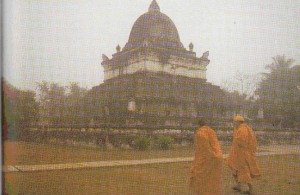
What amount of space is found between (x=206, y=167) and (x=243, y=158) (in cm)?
138

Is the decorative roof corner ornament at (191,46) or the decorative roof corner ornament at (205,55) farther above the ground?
the decorative roof corner ornament at (191,46)

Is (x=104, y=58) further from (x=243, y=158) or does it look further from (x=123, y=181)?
(x=243, y=158)

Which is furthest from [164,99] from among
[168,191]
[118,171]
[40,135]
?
[168,191]

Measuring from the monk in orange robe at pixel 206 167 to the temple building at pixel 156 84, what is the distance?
418 inches

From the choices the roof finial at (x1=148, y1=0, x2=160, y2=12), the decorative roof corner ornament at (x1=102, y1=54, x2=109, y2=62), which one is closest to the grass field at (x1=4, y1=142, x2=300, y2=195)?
the decorative roof corner ornament at (x1=102, y1=54, x2=109, y2=62)

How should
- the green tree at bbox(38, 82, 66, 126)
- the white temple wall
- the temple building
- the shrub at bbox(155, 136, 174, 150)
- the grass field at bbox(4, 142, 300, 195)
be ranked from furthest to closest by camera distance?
the green tree at bbox(38, 82, 66, 126) < the white temple wall < the temple building < the shrub at bbox(155, 136, 174, 150) < the grass field at bbox(4, 142, 300, 195)

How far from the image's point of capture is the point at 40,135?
21.3m

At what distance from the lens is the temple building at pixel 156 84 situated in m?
17.6

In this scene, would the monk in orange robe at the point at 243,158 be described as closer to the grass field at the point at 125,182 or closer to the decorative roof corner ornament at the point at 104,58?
the grass field at the point at 125,182

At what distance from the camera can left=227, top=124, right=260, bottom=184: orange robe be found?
624 cm

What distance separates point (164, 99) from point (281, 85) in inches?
549

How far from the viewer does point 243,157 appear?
6.34 metres

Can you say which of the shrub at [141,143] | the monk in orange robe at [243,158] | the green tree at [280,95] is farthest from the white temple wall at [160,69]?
the monk in orange robe at [243,158]

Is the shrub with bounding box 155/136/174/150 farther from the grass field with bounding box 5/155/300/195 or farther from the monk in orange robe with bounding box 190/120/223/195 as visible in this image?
the monk in orange robe with bounding box 190/120/223/195
